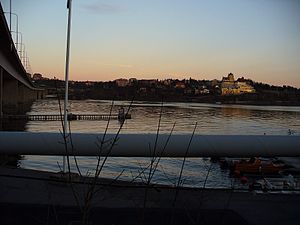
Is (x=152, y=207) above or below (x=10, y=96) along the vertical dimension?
above

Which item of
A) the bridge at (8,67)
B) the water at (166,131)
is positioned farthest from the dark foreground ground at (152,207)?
the bridge at (8,67)

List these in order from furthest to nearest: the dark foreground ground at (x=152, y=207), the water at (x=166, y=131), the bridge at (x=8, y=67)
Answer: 1. the bridge at (x=8, y=67)
2. the water at (x=166, y=131)
3. the dark foreground ground at (x=152, y=207)

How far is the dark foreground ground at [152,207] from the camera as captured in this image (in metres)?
3.50

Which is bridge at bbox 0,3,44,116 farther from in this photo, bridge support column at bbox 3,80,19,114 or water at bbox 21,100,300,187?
water at bbox 21,100,300,187

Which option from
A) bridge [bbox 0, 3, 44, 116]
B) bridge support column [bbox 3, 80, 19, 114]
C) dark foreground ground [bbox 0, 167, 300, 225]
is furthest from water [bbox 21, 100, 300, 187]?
bridge support column [bbox 3, 80, 19, 114]

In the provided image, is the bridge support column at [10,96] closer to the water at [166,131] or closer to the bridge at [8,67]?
the bridge at [8,67]

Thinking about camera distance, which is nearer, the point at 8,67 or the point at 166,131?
the point at 166,131

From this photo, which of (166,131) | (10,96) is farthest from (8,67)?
(10,96)

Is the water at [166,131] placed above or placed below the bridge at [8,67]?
below

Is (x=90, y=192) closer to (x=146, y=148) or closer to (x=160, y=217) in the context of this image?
(x=146, y=148)

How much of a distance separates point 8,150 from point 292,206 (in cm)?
283

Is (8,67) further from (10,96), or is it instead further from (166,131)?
(10,96)

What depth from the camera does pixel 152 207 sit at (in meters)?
3.98

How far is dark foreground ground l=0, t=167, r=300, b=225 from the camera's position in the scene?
3.50 m
